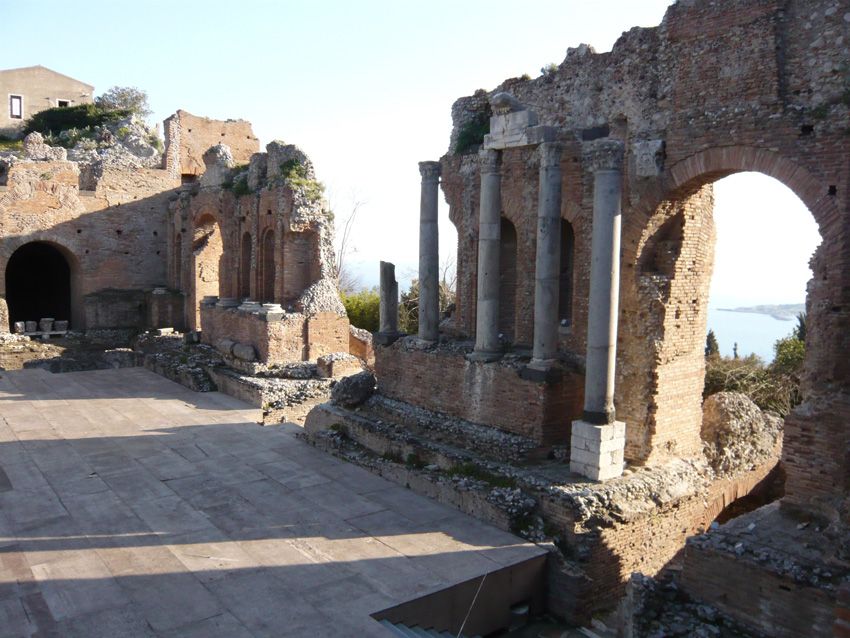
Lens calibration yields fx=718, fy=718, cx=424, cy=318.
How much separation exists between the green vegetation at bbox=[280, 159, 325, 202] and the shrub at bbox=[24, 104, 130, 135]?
22170 millimetres

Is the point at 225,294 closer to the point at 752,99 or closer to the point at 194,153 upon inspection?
the point at 194,153

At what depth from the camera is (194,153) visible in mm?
29094

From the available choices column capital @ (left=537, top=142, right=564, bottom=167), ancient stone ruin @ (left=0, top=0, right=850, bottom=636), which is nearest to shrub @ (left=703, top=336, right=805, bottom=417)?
ancient stone ruin @ (left=0, top=0, right=850, bottom=636)

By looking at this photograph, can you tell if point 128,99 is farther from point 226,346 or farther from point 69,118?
point 226,346

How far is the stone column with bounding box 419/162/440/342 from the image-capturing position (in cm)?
1239

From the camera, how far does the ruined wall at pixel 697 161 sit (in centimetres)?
747

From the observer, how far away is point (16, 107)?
4072 cm

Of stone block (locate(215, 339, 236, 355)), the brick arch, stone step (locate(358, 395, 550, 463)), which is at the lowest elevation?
stone step (locate(358, 395, 550, 463))

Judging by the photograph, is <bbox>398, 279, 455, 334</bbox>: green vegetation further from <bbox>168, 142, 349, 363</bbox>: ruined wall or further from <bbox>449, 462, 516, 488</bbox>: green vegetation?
<bbox>449, 462, 516, 488</bbox>: green vegetation

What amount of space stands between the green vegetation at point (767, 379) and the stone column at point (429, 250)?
7558 millimetres

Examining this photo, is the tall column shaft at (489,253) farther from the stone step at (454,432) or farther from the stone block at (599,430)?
the stone block at (599,430)

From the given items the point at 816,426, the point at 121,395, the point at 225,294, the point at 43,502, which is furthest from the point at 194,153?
the point at 816,426

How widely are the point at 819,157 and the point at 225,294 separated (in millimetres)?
16112

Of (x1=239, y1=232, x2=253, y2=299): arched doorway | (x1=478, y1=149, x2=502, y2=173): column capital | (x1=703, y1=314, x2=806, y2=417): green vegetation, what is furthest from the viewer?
(x1=239, y1=232, x2=253, y2=299): arched doorway
